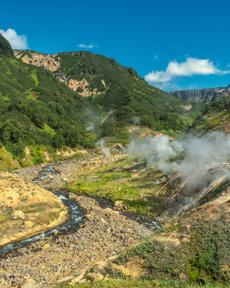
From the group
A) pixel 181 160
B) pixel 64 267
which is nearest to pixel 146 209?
pixel 181 160

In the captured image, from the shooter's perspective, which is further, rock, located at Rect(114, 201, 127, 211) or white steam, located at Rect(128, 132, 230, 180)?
rock, located at Rect(114, 201, 127, 211)

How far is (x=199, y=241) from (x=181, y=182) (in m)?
44.5

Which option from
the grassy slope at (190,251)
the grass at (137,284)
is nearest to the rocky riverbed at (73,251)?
the grassy slope at (190,251)

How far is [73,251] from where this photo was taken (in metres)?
55.4

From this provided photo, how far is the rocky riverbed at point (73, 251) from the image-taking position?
46947 mm

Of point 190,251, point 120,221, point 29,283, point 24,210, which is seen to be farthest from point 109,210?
point 190,251

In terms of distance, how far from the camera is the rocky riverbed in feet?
154

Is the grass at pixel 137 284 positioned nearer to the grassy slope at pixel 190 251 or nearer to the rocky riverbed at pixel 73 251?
the grassy slope at pixel 190 251

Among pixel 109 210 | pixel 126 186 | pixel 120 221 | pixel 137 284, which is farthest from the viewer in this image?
pixel 126 186

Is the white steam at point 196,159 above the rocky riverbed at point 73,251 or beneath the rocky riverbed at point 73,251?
above

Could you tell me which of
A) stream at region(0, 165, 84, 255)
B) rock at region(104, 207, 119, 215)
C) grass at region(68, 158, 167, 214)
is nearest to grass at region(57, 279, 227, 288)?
stream at region(0, 165, 84, 255)

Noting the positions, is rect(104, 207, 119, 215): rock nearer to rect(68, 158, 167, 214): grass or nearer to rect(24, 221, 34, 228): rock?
rect(68, 158, 167, 214): grass

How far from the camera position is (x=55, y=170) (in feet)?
452

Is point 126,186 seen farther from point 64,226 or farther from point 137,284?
point 137,284
